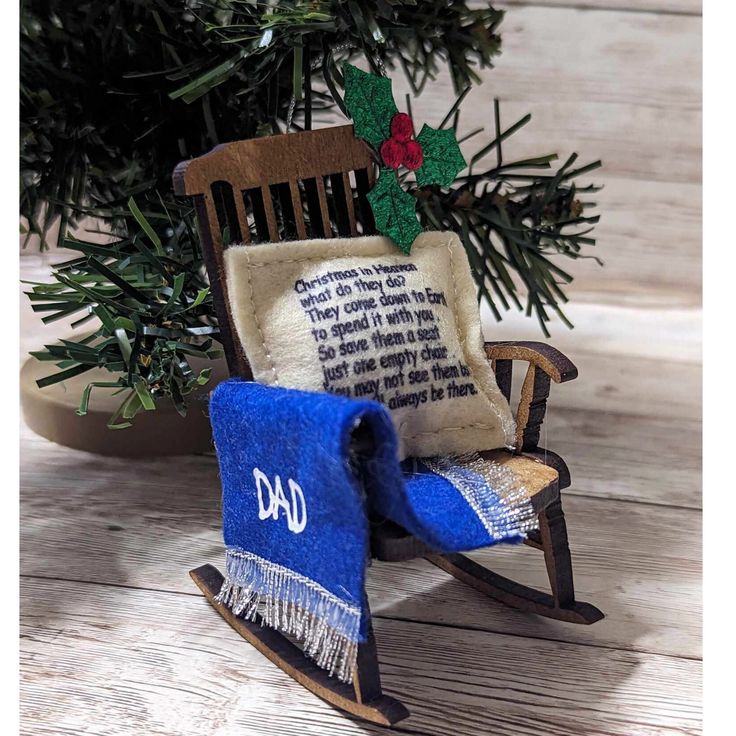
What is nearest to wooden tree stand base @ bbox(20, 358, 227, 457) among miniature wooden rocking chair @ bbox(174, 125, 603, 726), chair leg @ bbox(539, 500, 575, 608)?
miniature wooden rocking chair @ bbox(174, 125, 603, 726)

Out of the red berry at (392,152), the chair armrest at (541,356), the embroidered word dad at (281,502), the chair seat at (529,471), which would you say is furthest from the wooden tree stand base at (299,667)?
the red berry at (392,152)

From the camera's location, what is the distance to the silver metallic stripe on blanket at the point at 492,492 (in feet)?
2.97

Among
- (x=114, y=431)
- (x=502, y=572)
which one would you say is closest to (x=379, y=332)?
(x=502, y=572)

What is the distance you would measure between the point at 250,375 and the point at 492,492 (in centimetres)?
27

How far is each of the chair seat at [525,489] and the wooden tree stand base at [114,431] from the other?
0.53 metres

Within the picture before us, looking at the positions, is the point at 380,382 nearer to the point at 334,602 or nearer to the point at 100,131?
the point at 334,602

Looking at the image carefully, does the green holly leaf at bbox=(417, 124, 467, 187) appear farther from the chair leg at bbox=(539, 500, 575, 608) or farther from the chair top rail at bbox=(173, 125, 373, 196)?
the chair leg at bbox=(539, 500, 575, 608)

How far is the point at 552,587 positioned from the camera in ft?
3.44

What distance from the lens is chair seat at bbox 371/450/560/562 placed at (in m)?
0.85

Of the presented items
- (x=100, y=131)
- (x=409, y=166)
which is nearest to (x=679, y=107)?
(x=409, y=166)

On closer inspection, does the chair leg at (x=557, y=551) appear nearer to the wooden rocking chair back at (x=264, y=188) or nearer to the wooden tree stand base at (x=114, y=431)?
the wooden rocking chair back at (x=264, y=188)

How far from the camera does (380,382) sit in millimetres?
991

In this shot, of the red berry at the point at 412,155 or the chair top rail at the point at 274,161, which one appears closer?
the chair top rail at the point at 274,161

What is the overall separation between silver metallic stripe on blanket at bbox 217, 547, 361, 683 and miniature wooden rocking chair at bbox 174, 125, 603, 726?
1cm
